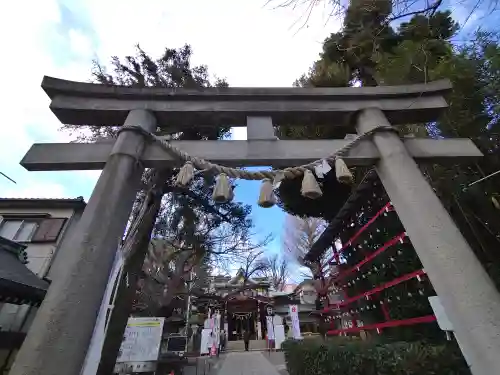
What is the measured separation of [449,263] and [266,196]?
5.82 feet

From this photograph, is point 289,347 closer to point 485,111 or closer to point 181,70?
point 485,111

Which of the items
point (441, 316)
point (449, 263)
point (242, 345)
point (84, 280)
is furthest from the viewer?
point (242, 345)

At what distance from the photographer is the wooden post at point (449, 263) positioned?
2.06 meters

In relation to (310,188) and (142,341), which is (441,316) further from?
(142,341)

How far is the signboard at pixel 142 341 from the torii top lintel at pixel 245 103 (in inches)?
278

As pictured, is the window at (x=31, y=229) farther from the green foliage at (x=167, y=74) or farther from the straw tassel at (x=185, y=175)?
the straw tassel at (x=185, y=175)

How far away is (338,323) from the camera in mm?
7793

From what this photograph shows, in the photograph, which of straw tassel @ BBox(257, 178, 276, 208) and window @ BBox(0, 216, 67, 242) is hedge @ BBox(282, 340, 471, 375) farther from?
window @ BBox(0, 216, 67, 242)

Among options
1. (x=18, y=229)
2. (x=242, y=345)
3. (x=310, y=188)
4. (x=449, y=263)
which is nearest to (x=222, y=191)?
(x=310, y=188)

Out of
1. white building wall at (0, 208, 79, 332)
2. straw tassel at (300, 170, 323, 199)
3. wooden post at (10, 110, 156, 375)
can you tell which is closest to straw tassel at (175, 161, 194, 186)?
wooden post at (10, 110, 156, 375)

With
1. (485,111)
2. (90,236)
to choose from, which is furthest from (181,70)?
(485,111)

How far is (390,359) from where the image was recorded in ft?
12.0

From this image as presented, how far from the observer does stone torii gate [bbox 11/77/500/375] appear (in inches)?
81.0

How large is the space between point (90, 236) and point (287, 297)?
21437 millimetres
